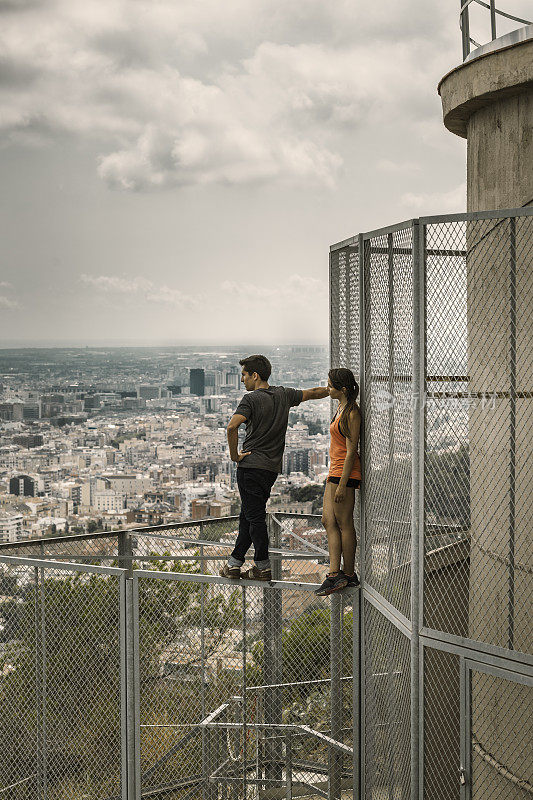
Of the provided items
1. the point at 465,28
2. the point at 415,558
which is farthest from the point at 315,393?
the point at 465,28

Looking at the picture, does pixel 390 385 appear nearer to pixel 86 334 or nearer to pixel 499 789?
pixel 499 789

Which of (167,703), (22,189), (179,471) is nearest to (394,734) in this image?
(167,703)

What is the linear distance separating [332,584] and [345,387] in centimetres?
170

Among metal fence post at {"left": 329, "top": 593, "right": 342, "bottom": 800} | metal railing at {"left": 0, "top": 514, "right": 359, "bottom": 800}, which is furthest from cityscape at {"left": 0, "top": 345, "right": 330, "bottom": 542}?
metal fence post at {"left": 329, "top": 593, "right": 342, "bottom": 800}

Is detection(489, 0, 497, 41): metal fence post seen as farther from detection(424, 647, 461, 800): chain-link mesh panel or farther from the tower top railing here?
detection(424, 647, 461, 800): chain-link mesh panel

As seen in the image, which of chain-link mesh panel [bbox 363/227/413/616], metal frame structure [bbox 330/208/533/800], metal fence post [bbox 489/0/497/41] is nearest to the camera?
metal frame structure [bbox 330/208/533/800]

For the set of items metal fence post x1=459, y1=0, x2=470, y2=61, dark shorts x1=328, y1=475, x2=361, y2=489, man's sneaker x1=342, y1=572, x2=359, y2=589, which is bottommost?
man's sneaker x1=342, y1=572, x2=359, y2=589

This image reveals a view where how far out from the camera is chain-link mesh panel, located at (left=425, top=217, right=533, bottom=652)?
574 centimetres

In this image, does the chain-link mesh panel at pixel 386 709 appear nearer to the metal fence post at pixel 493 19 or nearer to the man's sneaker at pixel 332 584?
the man's sneaker at pixel 332 584

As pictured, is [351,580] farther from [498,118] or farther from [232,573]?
[498,118]

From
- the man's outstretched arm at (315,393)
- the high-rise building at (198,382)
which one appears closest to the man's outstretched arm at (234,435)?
the man's outstretched arm at (315,393)

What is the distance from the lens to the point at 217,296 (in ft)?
Answer: 128

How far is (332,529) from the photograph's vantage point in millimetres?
6887

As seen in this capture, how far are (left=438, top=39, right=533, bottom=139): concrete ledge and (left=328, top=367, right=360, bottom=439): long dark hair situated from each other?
8.28 feet
